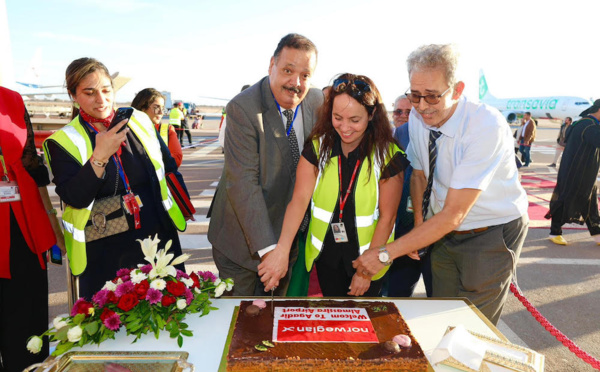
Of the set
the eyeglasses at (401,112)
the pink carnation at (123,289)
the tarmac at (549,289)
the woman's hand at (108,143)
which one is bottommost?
the tarmac at (549,289)

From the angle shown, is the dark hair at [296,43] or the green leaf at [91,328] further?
the dark hair at [296,43]

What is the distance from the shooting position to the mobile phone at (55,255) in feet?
8.07

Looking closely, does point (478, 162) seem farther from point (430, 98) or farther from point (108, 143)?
point (108, 143)

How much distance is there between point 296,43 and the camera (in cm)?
213

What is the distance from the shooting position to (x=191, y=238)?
5.97m

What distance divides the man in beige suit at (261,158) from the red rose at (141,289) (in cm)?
69

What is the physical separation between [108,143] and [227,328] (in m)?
1.23

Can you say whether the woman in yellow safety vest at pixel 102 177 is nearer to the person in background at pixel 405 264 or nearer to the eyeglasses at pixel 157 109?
the person in background at pixel 405 264

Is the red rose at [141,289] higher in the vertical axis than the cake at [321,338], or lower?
higher

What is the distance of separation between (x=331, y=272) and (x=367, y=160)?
0.76 meters

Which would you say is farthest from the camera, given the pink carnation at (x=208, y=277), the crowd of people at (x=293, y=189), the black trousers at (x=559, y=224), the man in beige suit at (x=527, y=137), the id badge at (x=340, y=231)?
the man in beige suit at (x=527, y=137)

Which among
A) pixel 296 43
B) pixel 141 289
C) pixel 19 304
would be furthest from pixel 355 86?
pixel 19 304

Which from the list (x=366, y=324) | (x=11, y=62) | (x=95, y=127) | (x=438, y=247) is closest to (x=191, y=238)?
(x=11, y=62)

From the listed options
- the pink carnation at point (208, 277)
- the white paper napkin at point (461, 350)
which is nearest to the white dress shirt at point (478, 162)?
the white paper napkin at point (461, 350)
